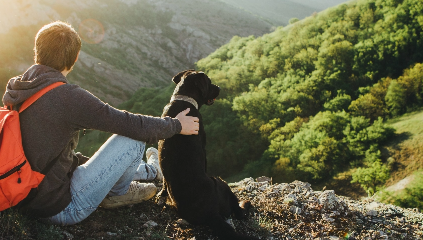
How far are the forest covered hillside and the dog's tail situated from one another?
1469 cm

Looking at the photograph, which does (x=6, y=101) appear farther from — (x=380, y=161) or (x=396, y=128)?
(x=396, y=128)

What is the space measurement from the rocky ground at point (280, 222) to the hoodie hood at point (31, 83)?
1.00 metres

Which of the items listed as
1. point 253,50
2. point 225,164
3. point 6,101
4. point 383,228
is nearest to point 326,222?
point 383,228

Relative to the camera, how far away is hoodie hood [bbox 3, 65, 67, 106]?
5.50ft

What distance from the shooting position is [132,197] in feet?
8.69

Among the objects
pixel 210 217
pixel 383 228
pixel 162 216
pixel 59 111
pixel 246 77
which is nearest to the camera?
pixel 59 111

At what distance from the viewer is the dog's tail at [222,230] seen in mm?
2219

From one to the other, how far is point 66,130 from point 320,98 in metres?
31.0

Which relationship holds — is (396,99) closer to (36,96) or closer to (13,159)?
(36,96)

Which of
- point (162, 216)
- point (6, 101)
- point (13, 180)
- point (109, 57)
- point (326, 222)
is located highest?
point (6, 101)

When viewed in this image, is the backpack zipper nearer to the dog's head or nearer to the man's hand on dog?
the man's hand on dog

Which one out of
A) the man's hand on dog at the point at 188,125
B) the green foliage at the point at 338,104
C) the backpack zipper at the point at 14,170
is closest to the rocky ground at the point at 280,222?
the backpack zipper at the point at 14,170

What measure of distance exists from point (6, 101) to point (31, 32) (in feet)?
158

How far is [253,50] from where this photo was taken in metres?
43.9
